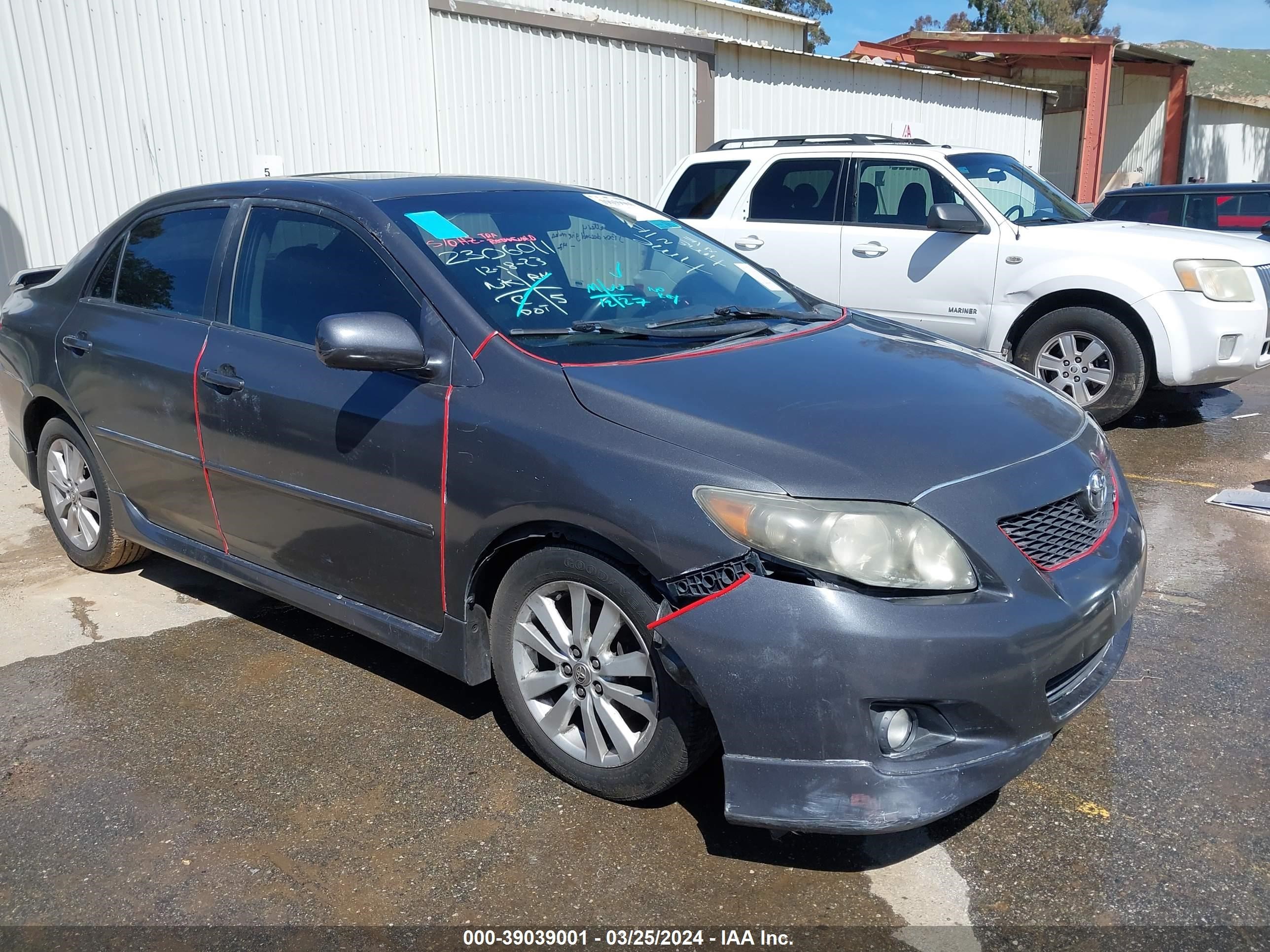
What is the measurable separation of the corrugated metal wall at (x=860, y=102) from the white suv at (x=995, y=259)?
3263 millimetres

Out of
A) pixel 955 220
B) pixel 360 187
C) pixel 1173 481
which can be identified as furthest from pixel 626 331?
pixel 955 220

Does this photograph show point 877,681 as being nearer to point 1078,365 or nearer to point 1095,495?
point 1095,495

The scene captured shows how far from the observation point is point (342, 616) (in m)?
3.60

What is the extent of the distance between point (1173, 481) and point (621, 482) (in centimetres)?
461

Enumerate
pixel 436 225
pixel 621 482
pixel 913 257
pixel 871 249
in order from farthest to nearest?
pixel 871 249 < pixel 913 257 < pixel 436 225 < pixel 621 482

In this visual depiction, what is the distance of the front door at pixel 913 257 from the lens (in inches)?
293

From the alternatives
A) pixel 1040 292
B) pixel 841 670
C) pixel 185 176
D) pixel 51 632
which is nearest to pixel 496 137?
pixel 185 176

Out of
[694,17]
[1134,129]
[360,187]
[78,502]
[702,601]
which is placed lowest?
[78,502]

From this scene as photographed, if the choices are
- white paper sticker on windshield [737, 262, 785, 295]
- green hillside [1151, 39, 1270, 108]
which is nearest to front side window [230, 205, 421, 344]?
white paper sticker on windshield [737, 262, 785, 295]

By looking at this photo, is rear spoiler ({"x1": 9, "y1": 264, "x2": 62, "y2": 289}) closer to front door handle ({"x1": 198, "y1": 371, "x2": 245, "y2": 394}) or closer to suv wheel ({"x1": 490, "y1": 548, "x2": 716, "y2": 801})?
front door handle ({"x1": 198, "y1": 371, "x2": 245, "y2": 394})

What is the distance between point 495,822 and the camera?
3.04m

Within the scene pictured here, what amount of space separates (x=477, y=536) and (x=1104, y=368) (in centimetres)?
538

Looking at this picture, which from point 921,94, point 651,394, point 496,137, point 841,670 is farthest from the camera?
point 921,94

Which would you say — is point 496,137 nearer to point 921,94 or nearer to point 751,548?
point 921,94
